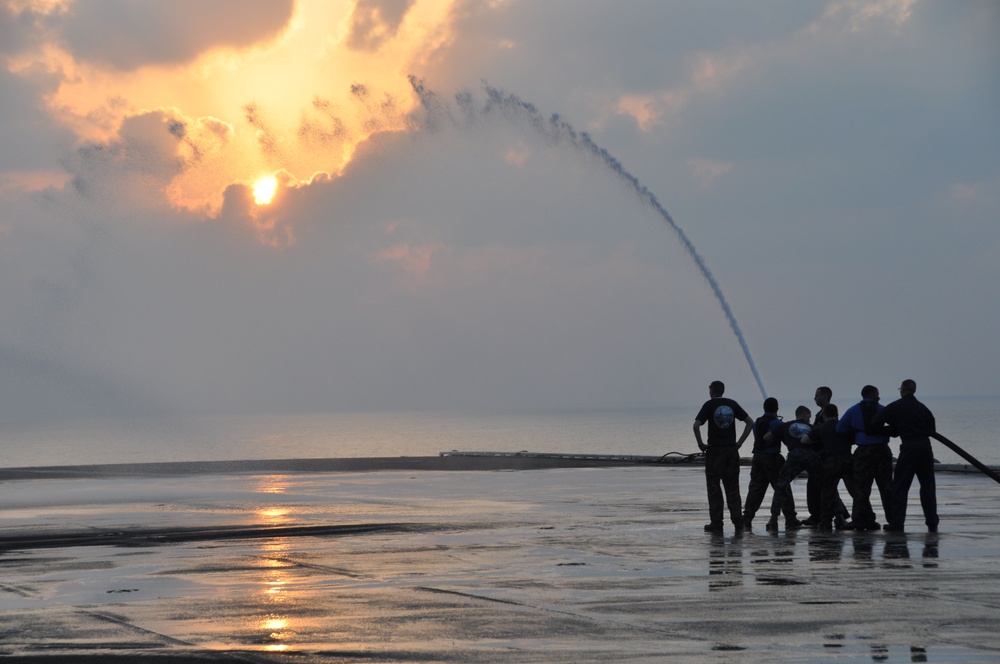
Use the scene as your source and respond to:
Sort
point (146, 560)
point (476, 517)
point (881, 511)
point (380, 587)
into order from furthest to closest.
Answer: point (881, 511)
point (476, 517)
point (146, 560)
point (380, 587)

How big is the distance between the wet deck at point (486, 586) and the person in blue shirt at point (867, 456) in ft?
2.21

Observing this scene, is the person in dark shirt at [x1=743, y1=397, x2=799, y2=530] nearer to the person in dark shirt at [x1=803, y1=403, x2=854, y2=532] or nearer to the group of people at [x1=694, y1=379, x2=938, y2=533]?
the group of people at [x1=694, y1=379, x2=938, y2=533]

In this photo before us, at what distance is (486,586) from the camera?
1221 cm

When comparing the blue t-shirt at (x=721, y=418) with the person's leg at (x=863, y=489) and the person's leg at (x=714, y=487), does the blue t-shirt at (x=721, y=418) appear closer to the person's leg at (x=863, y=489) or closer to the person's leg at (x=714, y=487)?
the person's leg at (x=714, y=487)

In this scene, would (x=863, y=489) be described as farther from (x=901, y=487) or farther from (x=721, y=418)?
(x=721, y=418)

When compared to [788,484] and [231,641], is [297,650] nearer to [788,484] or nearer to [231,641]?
[231,641]

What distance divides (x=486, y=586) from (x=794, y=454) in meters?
7.39

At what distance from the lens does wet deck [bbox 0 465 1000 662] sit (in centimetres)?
909

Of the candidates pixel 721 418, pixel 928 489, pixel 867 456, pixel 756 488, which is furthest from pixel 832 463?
pixel 721 418

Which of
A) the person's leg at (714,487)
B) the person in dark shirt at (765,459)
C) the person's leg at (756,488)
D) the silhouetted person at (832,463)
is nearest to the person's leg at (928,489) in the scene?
the silhouetted person at (832,463)

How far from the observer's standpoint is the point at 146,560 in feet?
48.8

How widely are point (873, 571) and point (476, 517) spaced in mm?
8362

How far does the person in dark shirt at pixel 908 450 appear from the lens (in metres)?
17.4

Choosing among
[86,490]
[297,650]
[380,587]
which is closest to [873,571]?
[380,587]
